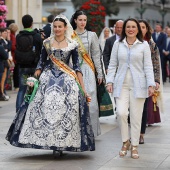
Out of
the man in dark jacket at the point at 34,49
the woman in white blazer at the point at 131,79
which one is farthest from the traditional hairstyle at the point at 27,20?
the woman in white blazer at the point at 131,79

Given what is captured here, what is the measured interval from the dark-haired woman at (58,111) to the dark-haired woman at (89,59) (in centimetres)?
148

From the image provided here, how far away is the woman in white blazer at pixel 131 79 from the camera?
10148 mm

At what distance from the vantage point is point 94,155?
34.2ft

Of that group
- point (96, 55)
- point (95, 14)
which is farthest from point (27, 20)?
point (95, 14)

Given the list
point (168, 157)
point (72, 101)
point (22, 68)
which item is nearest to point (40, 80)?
point (72, 101)

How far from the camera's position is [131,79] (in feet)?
33.4

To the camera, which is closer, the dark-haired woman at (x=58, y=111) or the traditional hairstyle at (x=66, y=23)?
the dark-haired woman at (x=58, y=111)

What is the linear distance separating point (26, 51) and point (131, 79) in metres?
4.29

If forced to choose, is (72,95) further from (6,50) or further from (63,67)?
(6,50)

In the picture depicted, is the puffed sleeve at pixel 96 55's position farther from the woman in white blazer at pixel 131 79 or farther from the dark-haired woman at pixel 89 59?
the woman in white blazer at pixel 131 79

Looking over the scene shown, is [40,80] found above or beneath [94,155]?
above

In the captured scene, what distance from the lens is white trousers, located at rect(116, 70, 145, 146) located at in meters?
10.2

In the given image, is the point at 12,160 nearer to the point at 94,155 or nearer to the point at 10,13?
the point at 94,155

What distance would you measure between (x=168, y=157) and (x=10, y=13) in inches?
702
